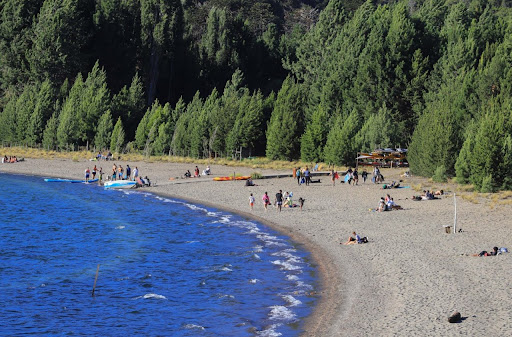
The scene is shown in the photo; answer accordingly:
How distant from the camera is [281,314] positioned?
2397 centimetres

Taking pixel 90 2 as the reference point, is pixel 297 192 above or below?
below

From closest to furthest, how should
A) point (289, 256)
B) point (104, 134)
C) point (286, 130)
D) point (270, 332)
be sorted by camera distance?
point (270, 332) < point (289, 256) < point (286, 130) < point (104, 134)

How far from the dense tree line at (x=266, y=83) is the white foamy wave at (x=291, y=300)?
2854cm

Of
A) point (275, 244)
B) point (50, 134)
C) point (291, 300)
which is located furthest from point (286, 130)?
point (291, 300)

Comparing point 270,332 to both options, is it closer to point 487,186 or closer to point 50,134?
point 487,186

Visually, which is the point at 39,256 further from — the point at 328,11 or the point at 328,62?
the point at 328,11

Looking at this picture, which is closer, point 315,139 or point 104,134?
point 315,139

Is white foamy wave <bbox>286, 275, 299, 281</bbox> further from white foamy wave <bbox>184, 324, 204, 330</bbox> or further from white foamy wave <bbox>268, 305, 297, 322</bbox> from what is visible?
white foamy wave <bbox>184, 324, 204, 330</bbox>

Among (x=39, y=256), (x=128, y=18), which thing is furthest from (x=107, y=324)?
(x=128, y=18)

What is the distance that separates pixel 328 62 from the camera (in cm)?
9181

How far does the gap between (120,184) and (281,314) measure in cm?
4188

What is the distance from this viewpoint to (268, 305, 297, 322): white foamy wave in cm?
2349

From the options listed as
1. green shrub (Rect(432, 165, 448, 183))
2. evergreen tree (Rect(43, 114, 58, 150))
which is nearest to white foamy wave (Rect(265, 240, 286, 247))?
green shrub (Rect(432, 165, 448, 183))

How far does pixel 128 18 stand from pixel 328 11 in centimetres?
3371
